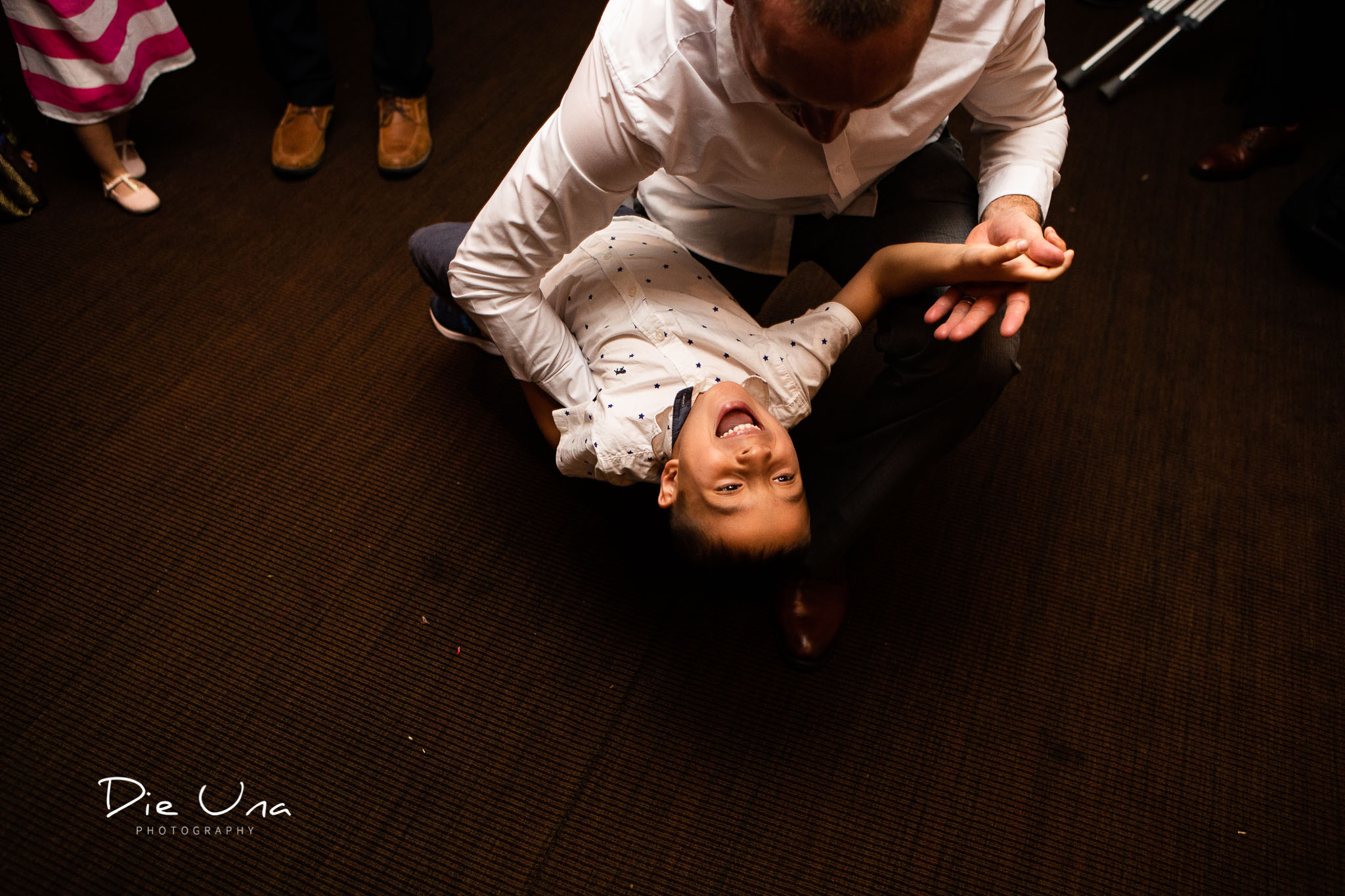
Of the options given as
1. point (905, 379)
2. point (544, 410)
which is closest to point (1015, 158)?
point (905, 379)

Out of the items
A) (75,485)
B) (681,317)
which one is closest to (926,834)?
(681,317)

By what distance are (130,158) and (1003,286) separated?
6.16ft

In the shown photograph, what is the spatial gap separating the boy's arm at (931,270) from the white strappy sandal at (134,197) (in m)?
1.54

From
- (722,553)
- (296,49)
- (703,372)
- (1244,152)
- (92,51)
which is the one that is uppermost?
(92,51)

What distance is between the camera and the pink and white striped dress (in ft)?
4.83

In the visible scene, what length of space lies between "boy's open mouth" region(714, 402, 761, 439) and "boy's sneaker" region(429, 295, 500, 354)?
1.71ft

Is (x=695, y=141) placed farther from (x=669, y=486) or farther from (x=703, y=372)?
(x=669, y=486)

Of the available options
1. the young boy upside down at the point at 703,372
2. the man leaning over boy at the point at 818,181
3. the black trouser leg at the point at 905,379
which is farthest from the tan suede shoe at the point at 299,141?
the black trouser leg at the point at 905,379

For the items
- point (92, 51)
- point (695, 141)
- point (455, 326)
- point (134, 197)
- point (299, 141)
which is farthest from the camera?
point (299, 141)

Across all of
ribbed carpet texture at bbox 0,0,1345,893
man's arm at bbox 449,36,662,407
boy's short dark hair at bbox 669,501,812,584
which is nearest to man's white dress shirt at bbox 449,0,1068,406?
man's arm at bbox 449,36,662,407

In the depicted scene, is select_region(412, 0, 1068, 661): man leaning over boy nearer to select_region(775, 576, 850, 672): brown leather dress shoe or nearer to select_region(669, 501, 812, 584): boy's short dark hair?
select_region(775, 576, 850, 672): brown leather dress shoe

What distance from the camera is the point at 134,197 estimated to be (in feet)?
5.61

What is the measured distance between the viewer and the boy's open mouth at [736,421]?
104 centimetres

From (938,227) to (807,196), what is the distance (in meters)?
0.19
